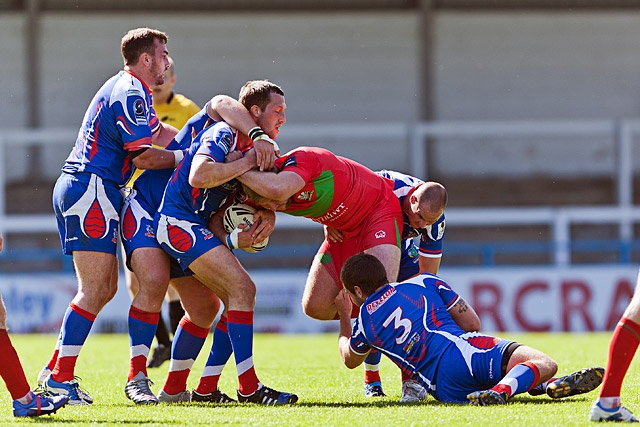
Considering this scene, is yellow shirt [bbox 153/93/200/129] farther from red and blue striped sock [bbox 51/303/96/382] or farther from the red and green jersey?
red and blue striped sock [bbox 51/303/96/382]

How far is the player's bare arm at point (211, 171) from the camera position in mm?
5883

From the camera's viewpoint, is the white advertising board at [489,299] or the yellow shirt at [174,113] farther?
the white advertising board at [489,299]

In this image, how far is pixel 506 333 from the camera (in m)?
15.0

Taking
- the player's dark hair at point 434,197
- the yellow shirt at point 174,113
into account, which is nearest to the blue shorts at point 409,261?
the player's dark hair at point 434,197

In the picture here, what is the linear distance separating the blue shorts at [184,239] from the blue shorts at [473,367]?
144cm

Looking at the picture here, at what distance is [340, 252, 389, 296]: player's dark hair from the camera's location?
593 centimetres

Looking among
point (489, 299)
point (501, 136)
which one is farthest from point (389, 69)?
point (489, 299)

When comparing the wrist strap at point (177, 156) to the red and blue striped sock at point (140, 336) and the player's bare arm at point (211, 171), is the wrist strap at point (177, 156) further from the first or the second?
the red and blue striped sock at point (140, 336)

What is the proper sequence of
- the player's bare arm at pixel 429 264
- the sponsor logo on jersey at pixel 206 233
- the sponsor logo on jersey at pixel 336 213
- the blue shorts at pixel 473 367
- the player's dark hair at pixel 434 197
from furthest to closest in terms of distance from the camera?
1. the player's bare arm at pixel 429 264
2. the sponsor logo on jersey at pixel 336 213
3. the player's dark hair at pixel 434 197
4. the sponsor logo on jersey at pixel 206 233
5. the blue shorts at pixel 473 367

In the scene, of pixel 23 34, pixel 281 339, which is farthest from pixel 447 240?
pixel 23 34

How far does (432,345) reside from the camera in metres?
5.85

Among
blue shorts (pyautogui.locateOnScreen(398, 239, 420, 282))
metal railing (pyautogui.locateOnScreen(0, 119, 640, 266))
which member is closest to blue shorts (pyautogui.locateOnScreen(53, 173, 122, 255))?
blue shorts (pyautogui.locateOnScreen(398, 239, 420, 282))

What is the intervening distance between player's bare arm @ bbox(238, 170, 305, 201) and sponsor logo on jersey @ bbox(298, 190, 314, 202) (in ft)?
0.61

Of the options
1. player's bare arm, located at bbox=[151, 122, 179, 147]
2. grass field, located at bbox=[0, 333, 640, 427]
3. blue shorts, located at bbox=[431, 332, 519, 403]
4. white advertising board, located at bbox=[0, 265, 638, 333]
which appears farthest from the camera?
white advertising board, located at bbox=[0, 265, 638, 333]
